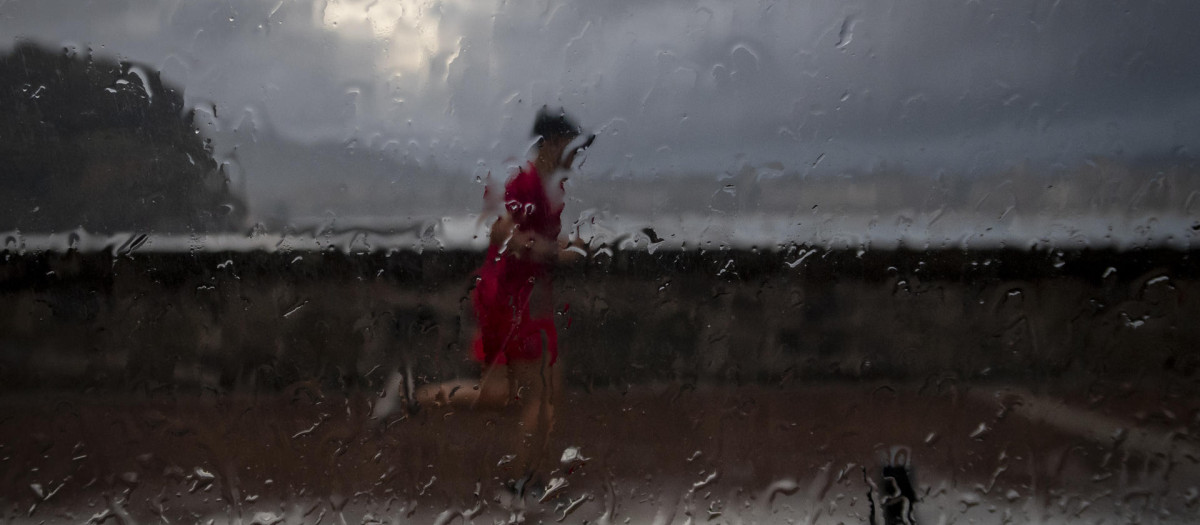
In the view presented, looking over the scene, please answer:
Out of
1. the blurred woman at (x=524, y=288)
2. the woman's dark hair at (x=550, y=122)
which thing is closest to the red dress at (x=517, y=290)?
the blurred woman at (x=524, y=288)

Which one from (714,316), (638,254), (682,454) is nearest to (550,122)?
(638,254)

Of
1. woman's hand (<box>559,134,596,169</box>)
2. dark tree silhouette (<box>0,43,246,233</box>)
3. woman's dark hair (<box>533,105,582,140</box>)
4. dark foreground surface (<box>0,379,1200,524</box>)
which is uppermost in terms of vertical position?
woman's dark hair (<box>533,105,582,140</box>)

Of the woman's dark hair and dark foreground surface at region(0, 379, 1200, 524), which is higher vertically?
the woman's dark hair

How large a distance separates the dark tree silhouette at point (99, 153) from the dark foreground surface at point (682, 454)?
1.70ft

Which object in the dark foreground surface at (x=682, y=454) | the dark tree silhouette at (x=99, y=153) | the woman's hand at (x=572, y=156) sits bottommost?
the dark foreground surface at (x=682, y=454)

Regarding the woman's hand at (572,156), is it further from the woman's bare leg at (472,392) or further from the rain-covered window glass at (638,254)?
the woman's bare leg at (472,392)

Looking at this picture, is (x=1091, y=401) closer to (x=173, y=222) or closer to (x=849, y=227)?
(x=849, y=227)

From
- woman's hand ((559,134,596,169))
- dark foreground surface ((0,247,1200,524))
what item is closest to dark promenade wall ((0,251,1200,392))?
dark foreground surface ((0,247,1200,524))

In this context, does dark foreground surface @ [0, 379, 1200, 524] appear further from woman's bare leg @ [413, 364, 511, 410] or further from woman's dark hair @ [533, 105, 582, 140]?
woman's dark hair @ [533, 105, 582, 140]

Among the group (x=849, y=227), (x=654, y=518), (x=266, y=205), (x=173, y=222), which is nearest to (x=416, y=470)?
(x=654, y=518)

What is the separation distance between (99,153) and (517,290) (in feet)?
4.09

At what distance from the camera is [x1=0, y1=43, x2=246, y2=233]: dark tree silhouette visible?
70.3 inches

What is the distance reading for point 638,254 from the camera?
1.76 metres

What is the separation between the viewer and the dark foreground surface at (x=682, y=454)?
5.88 feet
